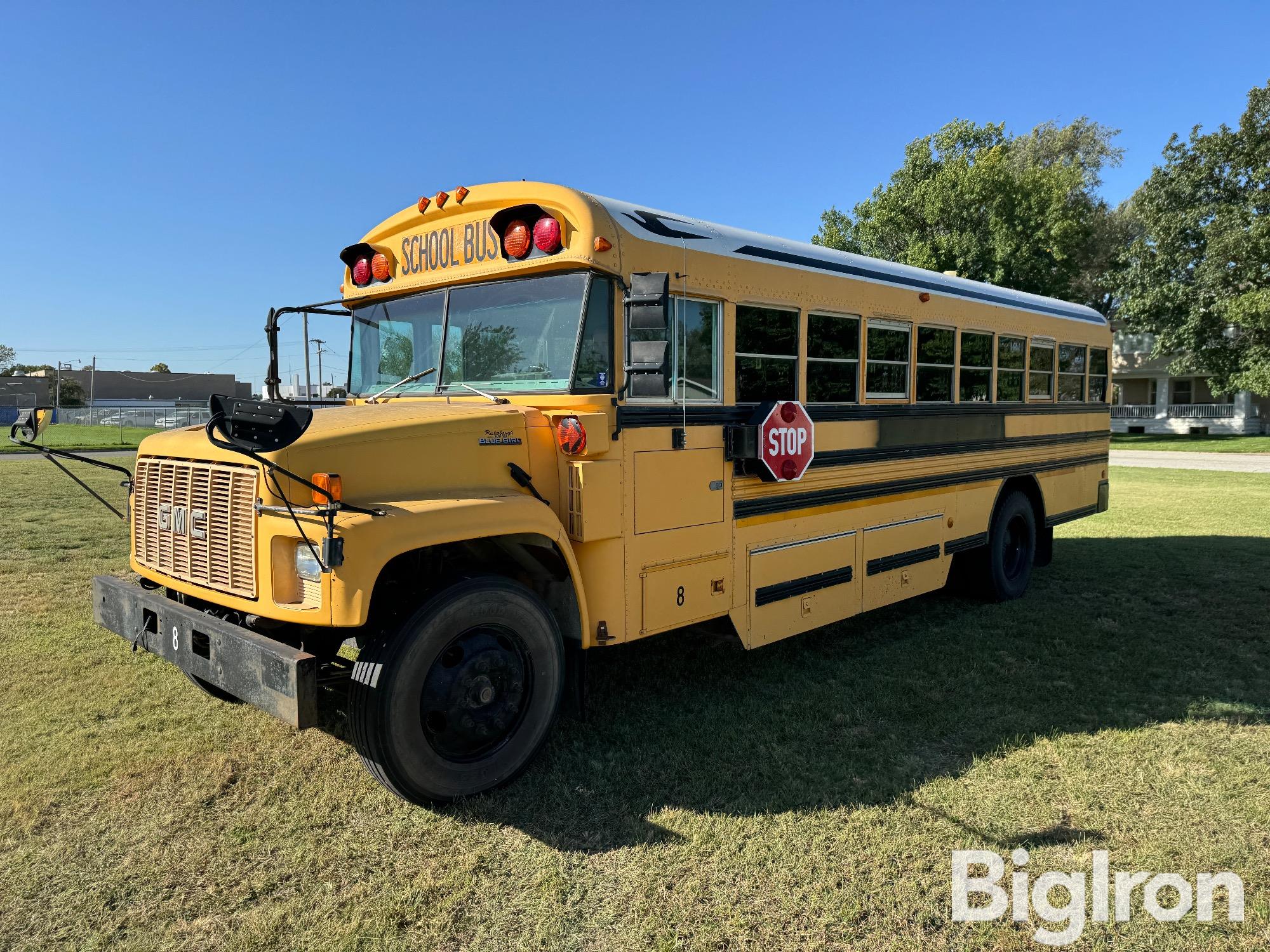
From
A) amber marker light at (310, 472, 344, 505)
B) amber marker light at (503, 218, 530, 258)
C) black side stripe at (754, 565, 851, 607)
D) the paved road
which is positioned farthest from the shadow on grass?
the paved road

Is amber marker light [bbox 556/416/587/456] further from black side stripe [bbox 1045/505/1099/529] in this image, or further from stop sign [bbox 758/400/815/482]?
black side stripe [bbox 1045/505/1099/529]

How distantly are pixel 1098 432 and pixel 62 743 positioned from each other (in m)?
8.86

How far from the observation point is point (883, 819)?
3.39 metres

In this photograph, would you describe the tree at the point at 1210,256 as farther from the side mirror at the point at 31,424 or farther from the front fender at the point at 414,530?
the side mirror at the point at 31,424

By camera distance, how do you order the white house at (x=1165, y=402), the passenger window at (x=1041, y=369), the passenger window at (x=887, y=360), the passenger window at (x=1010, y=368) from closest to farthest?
the passenger window at (x=887, y=360), the passenger window at (x=1010, y=368), the passenger window at (x=1041, y=369), the white house at (x=1165, y=402)

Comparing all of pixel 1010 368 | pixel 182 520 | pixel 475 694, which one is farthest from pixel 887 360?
pixel 182 520

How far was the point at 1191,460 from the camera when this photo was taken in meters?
22.6

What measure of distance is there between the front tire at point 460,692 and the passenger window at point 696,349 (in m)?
1.34

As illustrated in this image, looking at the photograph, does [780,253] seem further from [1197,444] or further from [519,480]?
[1197,444]

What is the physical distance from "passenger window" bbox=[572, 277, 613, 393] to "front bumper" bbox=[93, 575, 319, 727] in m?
1.63

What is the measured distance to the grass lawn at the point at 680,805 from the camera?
2.78m

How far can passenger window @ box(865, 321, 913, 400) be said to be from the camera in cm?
544

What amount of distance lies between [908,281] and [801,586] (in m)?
2.31

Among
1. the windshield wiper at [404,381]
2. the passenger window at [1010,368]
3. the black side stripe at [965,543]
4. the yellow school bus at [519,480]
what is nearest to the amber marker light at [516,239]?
the yellow school bus at [519,480]
